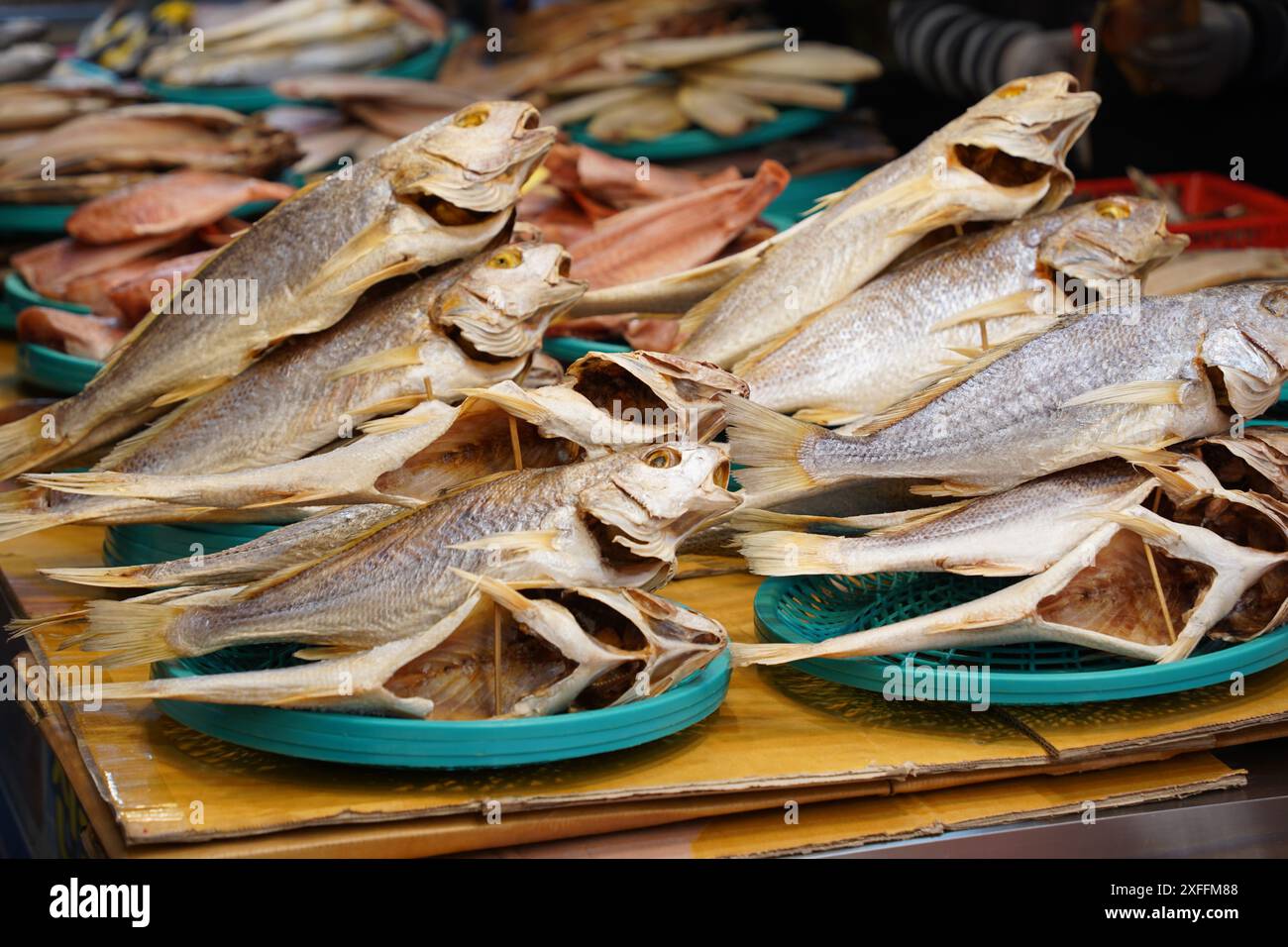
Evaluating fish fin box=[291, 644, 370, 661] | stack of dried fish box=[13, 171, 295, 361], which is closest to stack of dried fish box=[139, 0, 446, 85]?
stack of dried fish box=[13, 171, 295, 361]

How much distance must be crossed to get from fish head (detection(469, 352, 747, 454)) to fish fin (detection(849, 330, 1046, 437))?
0.80 ft

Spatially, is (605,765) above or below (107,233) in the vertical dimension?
below

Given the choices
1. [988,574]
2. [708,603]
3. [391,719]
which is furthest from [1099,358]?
[391,719]

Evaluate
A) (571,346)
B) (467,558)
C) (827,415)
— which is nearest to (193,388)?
(571,346)

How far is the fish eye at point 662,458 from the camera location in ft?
6.36

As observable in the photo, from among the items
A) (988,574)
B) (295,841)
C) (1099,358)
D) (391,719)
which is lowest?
(295,841)

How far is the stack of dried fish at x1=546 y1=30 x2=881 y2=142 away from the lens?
4785 millimetres

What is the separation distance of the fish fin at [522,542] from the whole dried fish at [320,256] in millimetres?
788

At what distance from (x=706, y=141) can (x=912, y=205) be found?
2.16 meters

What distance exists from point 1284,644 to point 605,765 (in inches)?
42.0

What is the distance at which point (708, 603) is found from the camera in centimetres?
259

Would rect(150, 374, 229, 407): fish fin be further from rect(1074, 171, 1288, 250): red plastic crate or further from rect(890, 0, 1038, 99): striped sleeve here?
rect(890, 0, 1038, 99): striped sleeve

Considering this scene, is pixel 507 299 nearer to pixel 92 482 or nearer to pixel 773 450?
pixel 773 450

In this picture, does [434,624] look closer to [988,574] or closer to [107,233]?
[988,574]
